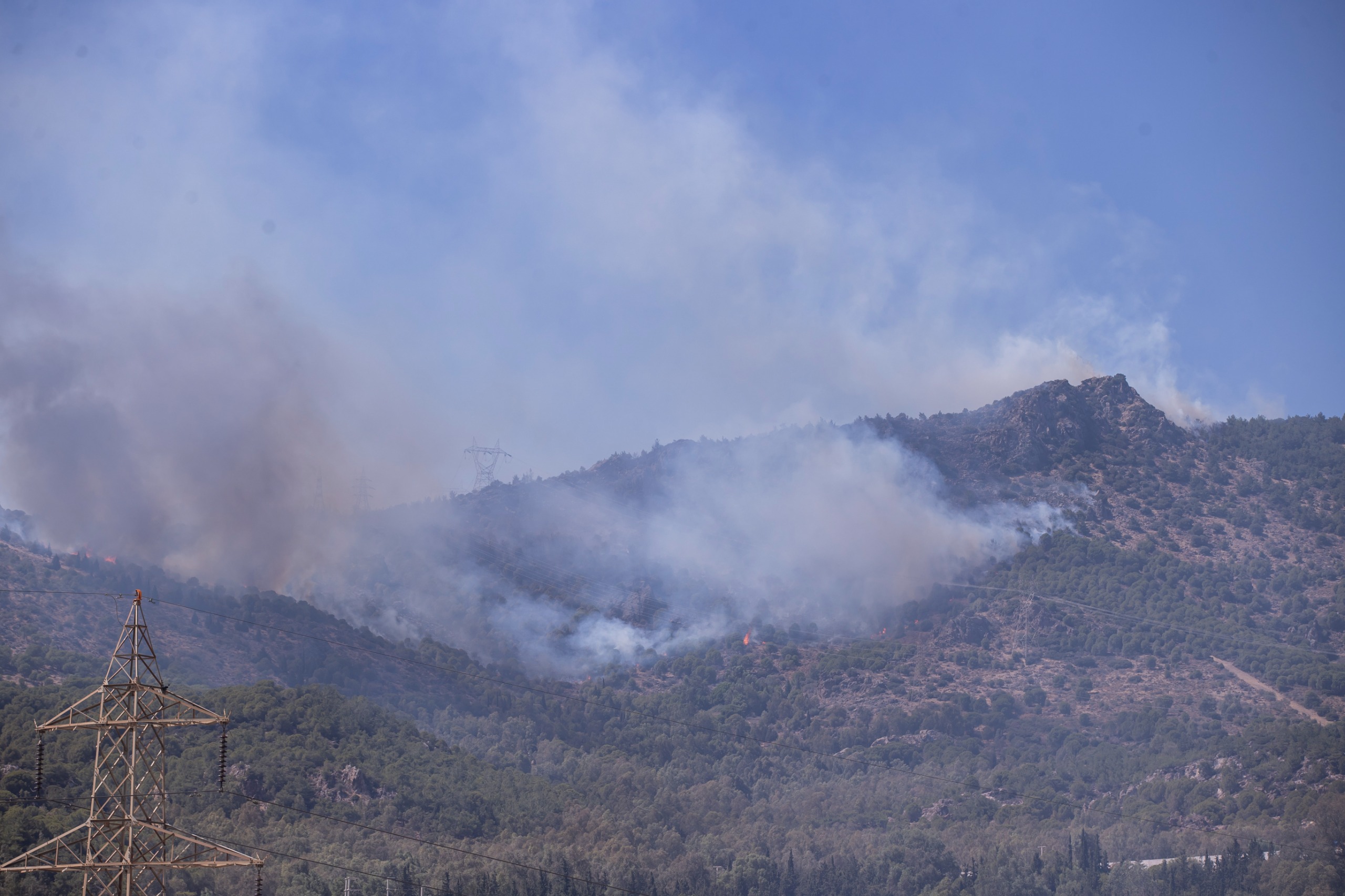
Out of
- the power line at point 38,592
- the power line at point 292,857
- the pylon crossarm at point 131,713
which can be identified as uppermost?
the power line at point 38,592

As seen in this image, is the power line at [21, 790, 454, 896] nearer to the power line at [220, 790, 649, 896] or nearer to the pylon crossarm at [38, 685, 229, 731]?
the power line at [220, 790, 649, 896]

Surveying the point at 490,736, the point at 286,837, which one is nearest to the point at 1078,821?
the point at 490,736

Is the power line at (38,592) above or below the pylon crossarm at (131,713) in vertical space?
above

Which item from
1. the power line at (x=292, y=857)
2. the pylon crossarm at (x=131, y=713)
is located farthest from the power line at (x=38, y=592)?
the pylon crossarm at (x=131, y=713)

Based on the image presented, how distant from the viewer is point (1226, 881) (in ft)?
458

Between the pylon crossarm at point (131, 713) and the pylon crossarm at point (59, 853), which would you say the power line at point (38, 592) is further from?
the pylon crossarm at point (131, 713)

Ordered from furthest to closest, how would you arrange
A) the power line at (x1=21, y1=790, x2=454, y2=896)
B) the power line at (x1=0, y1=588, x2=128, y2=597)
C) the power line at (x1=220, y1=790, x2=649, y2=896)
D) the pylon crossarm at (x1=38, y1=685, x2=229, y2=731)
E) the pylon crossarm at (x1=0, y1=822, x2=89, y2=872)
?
the power line at (x1=0, y1=588, x2=128, y2=597), the power line at (x1=220, y1=790, x2=649, y2=896), the power line at (x1=21, y1=790, x2=454, y2=896), the pylon crossarm at (x1=0, y1=822, x2=89, y2=872), the pylon crossarm at (x1=38, y1=685, x2=229, y2=731)

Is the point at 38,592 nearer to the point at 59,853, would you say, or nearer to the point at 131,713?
the point at 59,853

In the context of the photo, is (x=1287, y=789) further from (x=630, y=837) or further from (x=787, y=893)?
(x=630, y=837)

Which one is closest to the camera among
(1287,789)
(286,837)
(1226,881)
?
(286,837)

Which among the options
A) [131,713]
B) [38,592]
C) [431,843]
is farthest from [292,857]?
[38,592]

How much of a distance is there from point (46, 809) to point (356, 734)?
60.5 meters

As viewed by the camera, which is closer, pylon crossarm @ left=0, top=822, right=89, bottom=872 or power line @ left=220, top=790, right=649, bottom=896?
pylon crossarm @ left=0, top=822, right=89, bottom=872

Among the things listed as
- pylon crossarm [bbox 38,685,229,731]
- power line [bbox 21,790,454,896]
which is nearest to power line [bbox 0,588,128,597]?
power line [bbox 21,790,454,896]
